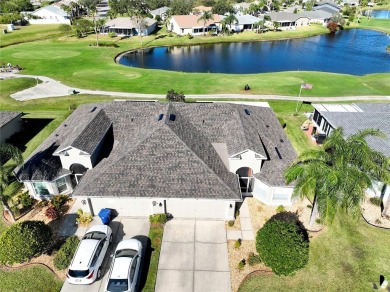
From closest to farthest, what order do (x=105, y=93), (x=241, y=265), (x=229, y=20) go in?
(x=241, y=265) → (x=105, y=93) → (x=229, y=20)

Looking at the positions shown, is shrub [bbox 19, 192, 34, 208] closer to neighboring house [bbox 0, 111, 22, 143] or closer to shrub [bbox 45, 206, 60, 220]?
shrub [bbox 45, 206, 60, 220]

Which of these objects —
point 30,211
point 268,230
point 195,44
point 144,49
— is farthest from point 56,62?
point 268,230

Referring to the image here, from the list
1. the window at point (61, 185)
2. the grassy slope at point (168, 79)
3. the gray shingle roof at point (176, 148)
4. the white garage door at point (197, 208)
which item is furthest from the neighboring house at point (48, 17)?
the white garage door at point (197, 208)

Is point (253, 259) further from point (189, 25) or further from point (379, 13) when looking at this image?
point (379, 13)

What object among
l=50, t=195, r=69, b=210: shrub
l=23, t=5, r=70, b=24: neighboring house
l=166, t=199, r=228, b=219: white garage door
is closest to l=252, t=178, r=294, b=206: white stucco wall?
l=166, t=199, r=228, b=219: white garage door

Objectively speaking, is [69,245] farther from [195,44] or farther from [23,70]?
[195,44]

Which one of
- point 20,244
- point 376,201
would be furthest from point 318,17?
point 20,244
